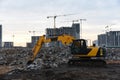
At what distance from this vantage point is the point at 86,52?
117ft

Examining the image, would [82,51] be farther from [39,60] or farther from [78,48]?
[39,60]

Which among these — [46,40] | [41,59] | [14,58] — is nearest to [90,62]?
[46,40]

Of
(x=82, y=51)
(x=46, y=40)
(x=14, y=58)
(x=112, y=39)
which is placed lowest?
(x=14, y=58)

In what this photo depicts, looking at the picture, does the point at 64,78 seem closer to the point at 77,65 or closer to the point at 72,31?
the point at 77,65

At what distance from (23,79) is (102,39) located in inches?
5552

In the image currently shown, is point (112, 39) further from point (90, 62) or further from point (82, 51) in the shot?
point (82, 51)

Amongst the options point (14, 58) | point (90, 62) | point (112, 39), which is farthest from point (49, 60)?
point (112, 39)

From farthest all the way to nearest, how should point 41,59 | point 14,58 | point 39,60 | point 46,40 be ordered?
point 14,58 < point 41,59 < point 39,60 < point 46,40

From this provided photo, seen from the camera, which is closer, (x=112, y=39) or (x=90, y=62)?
(x=90, y=62)

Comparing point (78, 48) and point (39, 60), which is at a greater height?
point (78, 48)

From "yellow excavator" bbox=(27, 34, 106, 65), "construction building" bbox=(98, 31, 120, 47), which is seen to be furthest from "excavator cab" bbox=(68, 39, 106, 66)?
"construction building" bbox=(98, 31, 120, 47)

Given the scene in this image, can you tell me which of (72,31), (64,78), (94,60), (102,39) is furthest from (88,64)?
(102,39)

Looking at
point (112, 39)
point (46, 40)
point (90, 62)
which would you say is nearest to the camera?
point (46, 40)

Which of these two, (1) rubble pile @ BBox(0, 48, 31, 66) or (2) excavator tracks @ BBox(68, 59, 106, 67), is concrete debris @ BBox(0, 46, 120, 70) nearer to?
(1) rubble pile @ BBox(0, 48, 31, 66)
